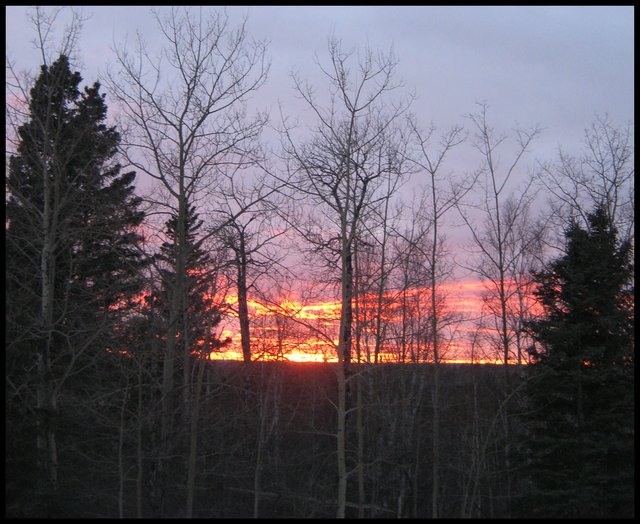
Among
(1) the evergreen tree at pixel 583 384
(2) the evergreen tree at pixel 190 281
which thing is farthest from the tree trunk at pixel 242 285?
(1) the evergreen tree at pixel 583 384

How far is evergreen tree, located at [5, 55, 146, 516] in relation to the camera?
1355 cm

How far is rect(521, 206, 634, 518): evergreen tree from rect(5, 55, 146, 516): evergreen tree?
9.61 m

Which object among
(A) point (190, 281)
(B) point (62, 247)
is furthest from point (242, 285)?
(B) point (62, 247)

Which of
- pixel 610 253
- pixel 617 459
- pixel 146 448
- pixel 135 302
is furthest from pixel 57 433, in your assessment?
pixel 610 253

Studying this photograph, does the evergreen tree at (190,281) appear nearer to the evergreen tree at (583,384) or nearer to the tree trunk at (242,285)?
the tree trunk at (242,285)

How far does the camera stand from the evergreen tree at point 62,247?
13.5 meters

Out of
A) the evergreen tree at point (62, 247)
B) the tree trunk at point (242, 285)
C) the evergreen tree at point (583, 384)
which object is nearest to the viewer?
the evergreen tree at point (583, 384)

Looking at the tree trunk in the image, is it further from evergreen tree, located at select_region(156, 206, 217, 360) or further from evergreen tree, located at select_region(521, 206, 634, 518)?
evergreen tree, located at select_region(521, 206, 634, 518)

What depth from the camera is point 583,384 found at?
45.1 ft

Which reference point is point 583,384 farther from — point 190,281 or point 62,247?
point 62,247

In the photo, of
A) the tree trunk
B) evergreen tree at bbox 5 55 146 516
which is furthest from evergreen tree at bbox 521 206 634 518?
evergreen tree at bbox 5 55 146 516

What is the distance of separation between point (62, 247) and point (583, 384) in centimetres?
1276

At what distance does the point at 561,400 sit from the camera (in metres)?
14.1

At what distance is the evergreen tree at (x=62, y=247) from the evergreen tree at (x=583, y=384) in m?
9.61
